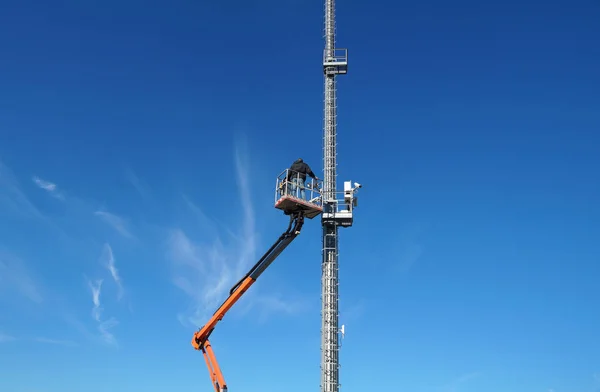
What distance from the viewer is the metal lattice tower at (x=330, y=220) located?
5634cm

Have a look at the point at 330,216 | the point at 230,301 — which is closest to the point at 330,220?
the point at 330,216

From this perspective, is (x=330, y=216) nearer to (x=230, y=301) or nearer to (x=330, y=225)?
(x=330, y=225)

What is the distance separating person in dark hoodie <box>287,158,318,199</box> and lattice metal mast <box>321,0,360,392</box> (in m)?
2.61

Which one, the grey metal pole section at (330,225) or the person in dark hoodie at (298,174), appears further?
the person in dark hoodie at (298,174)

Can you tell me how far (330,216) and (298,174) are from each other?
5.12m

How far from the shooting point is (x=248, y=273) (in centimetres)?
6581

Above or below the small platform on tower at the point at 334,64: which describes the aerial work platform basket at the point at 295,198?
below

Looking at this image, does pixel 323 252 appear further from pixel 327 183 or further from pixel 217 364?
pixel 217 364

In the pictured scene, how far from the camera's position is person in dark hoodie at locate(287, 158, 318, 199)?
196 feet

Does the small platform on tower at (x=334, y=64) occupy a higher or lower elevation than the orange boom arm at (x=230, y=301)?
higher

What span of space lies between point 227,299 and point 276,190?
47.8 ft

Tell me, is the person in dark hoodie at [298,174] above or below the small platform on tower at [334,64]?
below

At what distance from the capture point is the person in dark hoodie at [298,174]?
5962 cm

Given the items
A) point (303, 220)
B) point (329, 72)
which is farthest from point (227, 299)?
point (329, 72)
